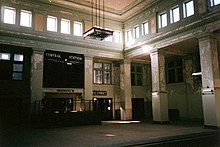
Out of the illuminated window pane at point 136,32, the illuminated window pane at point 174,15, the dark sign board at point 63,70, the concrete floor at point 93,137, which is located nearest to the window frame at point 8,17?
the dark sign board at point 63,70

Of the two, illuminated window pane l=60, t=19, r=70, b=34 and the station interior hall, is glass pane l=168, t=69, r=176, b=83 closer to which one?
the station interior hall

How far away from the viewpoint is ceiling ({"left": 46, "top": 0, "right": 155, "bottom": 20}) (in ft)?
54.3

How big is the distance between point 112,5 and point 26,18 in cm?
675

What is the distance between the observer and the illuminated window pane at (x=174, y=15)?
48.6ft

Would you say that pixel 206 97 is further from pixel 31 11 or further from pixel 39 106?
Answer: pixel 31 11

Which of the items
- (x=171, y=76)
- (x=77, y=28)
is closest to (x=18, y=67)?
(x=77, y=28)

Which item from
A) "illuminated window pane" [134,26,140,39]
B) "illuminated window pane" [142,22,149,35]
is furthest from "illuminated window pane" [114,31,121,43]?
"illuminated window pane" [142,22,149,35]

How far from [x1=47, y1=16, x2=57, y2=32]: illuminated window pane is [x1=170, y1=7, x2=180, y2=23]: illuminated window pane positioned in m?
8.89

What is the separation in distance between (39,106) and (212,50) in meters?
12.0

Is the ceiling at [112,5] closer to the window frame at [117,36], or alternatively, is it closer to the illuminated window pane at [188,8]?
the window frame at [117,36]

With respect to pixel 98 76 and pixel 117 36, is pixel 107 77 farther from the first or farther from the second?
pixel 117 36

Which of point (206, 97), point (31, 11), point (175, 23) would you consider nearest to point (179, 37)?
point (175, 23)

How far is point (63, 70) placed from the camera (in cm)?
→ 1664

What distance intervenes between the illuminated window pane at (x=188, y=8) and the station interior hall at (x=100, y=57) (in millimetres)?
68
